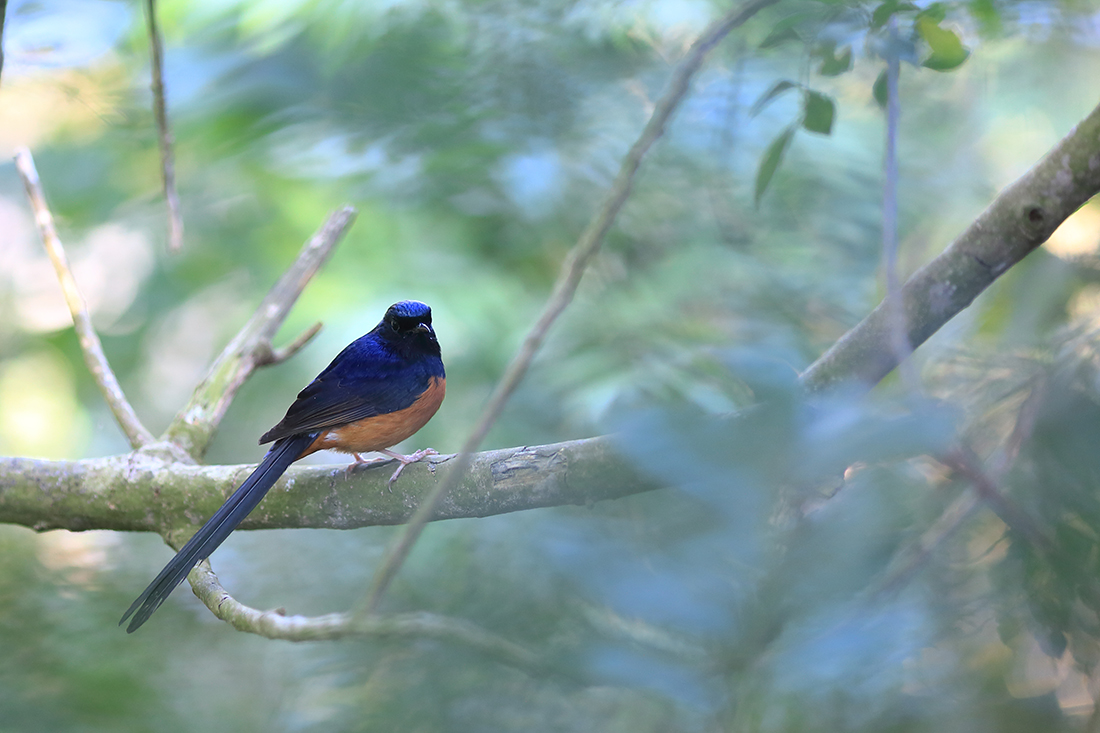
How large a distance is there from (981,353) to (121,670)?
10.4ft

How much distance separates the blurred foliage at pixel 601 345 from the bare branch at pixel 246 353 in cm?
44

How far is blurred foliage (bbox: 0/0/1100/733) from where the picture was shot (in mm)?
816

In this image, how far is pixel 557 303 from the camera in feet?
4.39

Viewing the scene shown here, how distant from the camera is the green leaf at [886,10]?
1.64 m

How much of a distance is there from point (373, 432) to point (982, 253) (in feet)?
6.24

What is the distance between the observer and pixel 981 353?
2545mm

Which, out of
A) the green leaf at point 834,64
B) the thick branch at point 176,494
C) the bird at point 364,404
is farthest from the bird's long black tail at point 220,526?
the green leaf at point 834,64

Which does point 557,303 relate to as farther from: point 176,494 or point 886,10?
point 176,494

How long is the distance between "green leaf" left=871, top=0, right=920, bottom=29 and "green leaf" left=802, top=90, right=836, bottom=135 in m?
0.20

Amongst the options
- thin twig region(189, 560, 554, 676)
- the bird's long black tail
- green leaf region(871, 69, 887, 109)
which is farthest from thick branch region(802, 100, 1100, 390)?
the bird's long black tail

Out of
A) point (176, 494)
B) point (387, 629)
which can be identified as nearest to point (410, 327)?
point (176, 494)

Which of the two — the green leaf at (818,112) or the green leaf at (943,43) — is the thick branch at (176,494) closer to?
the green leaf at (818,112)

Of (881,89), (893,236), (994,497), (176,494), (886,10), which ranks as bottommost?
(176,494)

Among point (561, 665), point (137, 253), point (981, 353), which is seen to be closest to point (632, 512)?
point (561, 665)
